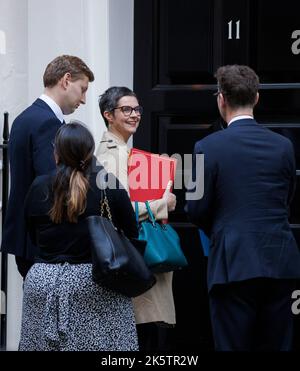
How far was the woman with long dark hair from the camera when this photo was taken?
543cm

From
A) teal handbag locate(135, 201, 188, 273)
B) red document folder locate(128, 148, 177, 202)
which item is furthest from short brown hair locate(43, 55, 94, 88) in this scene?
teal handbag locate(135, 201, 188, 273)

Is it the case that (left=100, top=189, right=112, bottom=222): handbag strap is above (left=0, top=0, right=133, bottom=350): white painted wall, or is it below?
below

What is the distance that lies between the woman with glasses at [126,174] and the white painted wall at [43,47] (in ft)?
2.11

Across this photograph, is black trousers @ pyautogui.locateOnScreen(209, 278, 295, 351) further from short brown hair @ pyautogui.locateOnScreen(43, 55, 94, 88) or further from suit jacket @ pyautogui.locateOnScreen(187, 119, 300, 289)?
short brown hair @ pyautogui.locateOnScreen(43, 55, 94, 88)

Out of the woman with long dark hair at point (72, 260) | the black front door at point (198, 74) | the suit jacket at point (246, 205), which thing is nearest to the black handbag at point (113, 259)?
the woman with long dark hair at point (72, 260)

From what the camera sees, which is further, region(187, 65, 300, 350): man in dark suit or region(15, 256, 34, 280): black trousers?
region(15, 256, 34, 280): black trousers

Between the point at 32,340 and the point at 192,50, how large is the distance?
8.90ft

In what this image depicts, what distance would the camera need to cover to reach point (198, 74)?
756 centimetres

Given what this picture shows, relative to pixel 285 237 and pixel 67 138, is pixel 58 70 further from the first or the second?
pixel 285 237

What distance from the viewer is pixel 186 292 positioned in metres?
7.48

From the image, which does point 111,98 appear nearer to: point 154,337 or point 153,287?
point 153,287

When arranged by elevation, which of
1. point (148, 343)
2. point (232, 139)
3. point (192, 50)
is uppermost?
point (192, 50)

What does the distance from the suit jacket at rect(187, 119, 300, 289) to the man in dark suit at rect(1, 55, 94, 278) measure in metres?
1.03

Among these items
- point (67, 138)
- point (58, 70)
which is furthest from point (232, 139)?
point (58, 70)
